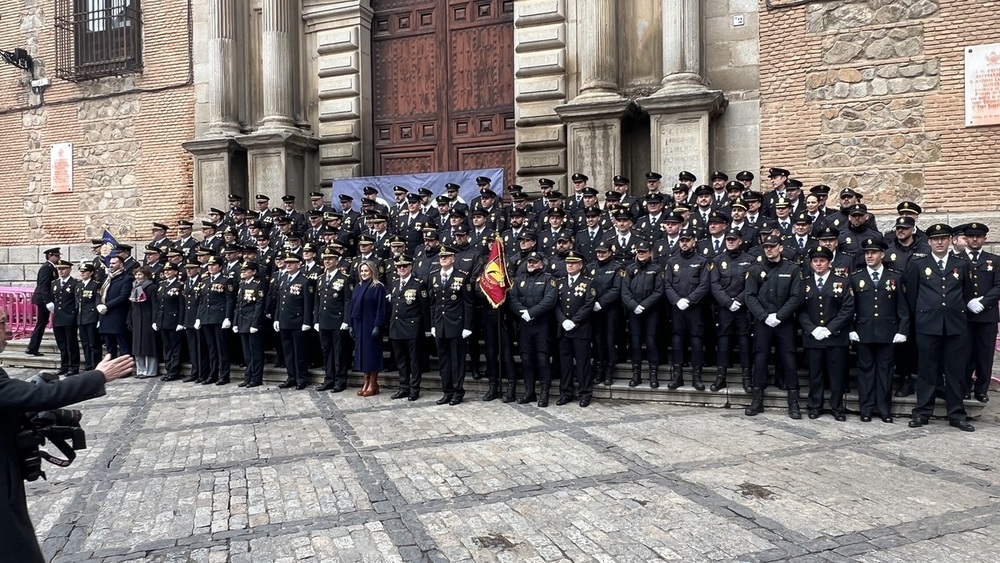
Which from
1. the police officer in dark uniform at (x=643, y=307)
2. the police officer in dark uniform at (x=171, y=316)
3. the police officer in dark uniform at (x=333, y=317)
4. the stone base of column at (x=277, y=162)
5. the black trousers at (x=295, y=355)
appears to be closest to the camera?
the police officer in dark uniform at (x=643, y=307)

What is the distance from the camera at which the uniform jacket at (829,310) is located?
6.92m

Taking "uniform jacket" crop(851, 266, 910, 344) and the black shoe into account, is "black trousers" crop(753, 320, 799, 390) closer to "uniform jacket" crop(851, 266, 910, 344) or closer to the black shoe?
"uniform jacket" crop(851, 266, 910, 344)

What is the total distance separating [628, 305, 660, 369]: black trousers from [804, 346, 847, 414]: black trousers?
1.57 m

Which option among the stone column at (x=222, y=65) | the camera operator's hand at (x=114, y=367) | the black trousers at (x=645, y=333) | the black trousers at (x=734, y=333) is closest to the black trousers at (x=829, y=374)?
the black trousers at (x=734, y=333)

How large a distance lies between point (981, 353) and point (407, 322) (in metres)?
5.97

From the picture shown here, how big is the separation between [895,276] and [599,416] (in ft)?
10.5

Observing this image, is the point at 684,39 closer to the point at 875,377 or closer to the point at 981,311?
the point at 981,311

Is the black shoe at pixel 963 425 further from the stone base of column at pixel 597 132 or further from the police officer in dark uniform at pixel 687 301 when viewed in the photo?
the stone base of column at pixel 597 132

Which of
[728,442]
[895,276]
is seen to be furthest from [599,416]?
[895,276]

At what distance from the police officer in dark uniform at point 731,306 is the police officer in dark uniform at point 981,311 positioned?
2.01 m

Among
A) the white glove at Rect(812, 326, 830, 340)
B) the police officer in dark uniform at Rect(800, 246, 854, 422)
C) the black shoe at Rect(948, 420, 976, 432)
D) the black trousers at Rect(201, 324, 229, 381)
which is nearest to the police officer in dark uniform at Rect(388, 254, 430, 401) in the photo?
the black trousers at Rect(201, 324, 229, 381)

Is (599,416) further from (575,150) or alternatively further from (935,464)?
(575,150)

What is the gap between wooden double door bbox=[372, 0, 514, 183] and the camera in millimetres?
13461

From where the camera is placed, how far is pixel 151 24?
50.3 feet
